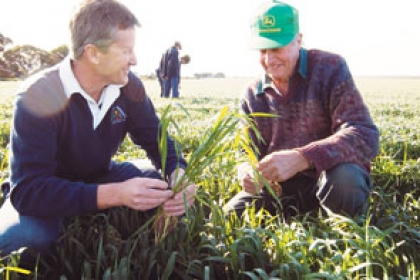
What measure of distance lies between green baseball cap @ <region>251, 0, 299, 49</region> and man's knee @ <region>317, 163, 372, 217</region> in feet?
2.70

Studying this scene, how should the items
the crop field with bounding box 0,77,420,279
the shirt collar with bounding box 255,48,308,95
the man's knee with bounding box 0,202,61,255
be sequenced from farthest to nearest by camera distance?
the shirt collar with bounding box 255,48,308,95, the man's knee with bounding box 0,202,61,255, the crop field with bounding box 0,77,420,279

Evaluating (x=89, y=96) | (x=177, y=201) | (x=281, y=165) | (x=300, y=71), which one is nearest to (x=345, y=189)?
(x=281, y=165)

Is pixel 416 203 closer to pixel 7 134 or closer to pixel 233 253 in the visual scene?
pixel 233 253

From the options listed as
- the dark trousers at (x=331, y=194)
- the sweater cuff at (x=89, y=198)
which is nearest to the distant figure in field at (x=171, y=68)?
the dark trousers at (x=331, y=194)

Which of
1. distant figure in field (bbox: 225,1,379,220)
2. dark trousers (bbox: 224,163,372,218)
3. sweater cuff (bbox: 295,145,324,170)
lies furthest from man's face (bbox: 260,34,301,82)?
dark trousers (bbox: 224,163,372,218)

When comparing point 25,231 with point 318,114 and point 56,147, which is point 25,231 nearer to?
point 56,147

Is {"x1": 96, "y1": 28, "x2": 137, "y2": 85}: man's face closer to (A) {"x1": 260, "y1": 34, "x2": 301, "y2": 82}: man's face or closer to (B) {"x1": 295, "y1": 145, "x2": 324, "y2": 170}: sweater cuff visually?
(A) {"x1": 260, "y1": 34, "x2": 301, "y2": 82}: man's face

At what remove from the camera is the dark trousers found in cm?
262

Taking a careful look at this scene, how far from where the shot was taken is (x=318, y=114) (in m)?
2.84

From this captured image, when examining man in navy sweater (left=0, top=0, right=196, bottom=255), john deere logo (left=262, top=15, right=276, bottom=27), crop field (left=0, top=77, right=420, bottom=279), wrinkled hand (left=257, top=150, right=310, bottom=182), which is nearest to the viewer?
crop field (left=0, top=77, right=420, bottom=279)

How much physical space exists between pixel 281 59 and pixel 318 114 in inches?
16.6

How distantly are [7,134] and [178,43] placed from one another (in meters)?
10.2

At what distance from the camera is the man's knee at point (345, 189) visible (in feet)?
8.57

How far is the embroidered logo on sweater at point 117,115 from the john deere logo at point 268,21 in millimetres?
1007
